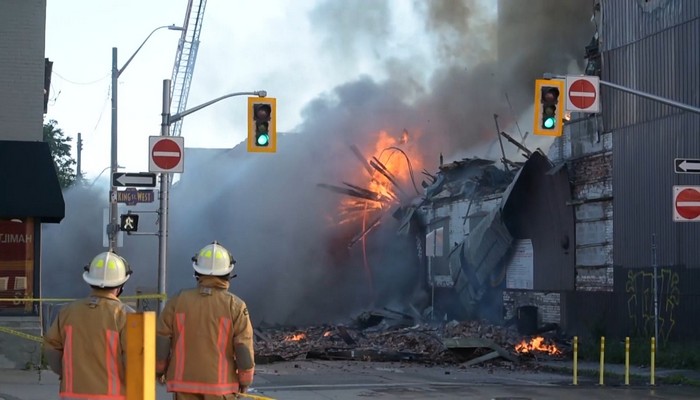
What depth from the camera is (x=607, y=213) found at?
87.0 feet

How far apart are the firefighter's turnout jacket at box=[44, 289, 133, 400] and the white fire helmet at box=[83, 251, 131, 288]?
0.35ft

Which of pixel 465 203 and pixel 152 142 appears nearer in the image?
pixel 152 142

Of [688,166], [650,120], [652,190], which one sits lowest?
[652,190]

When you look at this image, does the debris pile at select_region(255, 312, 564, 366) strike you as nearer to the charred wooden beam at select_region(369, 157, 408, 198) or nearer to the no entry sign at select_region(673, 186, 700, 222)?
the charred wooden beam at select_region(369, 157, 408, 198)

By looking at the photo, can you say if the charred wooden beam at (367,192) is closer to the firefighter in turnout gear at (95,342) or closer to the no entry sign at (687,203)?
the no entry sign at (687,203)

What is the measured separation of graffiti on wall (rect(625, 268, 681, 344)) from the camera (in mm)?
23812

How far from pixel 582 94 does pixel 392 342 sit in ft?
34.5

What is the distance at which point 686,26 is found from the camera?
934 inches

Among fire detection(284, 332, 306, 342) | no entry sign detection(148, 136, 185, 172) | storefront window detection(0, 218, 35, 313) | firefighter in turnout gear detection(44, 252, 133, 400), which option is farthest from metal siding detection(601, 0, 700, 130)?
firefighter in turnout gear detection(44, 252, 133, 400)

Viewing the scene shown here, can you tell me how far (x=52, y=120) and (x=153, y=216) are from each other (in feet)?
52.9

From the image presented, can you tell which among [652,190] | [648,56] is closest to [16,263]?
[652,190]

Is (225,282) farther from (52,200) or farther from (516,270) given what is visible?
(516,270)

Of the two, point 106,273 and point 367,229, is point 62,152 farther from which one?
point 106,273

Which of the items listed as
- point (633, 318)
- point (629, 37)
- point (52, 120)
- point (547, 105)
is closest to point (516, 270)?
Result: point (633, 318)
